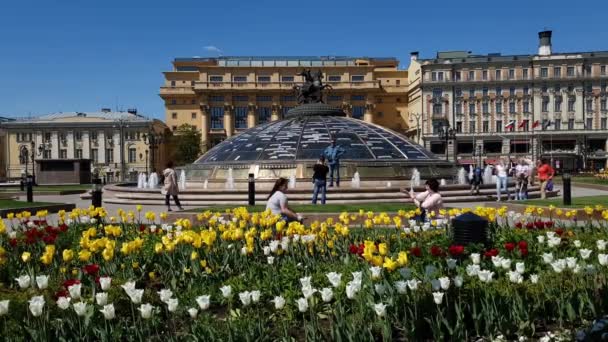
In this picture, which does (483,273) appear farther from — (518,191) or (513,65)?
(513,65)

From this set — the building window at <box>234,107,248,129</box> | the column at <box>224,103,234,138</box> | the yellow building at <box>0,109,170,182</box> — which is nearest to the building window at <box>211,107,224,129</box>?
the column at <box>224,103,234,138</box>

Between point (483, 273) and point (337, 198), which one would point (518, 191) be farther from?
point (483, 273)

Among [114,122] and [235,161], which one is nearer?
[235,161]

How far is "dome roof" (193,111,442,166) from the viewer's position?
25625 millimetres

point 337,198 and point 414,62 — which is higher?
point 414,62

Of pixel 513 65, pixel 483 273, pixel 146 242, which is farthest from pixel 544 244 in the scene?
pixel 513 65

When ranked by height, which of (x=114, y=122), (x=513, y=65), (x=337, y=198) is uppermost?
(x=513, y=65)

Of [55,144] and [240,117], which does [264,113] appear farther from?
[55,144]

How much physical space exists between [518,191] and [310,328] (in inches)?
716

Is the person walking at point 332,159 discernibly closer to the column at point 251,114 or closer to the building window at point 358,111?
the column at point 251,114

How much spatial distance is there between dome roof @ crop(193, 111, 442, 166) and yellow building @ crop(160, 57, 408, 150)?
5554 centimetres

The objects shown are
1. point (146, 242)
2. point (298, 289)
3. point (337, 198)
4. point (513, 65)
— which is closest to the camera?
point (298, 289)

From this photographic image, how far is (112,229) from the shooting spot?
7293 mm

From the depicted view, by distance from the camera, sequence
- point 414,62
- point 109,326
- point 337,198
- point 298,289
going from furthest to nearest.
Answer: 1. point 414,62
2. point 337,198
3. point 298,289
4. point 109,326
